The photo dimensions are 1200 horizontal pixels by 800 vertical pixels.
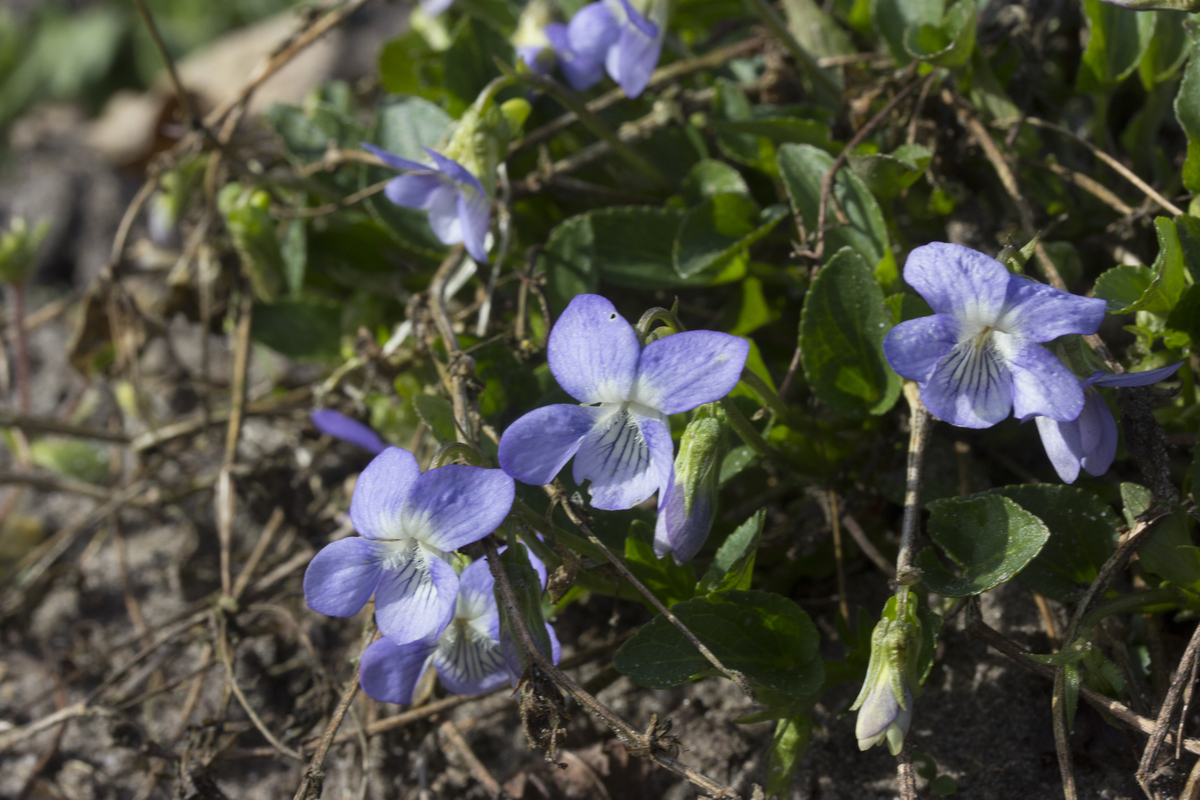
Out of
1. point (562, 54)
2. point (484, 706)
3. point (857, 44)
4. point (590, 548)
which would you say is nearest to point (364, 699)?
point (484, 706)

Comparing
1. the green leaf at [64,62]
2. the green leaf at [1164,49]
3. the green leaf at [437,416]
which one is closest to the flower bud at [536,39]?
the green leaf at [437,416]

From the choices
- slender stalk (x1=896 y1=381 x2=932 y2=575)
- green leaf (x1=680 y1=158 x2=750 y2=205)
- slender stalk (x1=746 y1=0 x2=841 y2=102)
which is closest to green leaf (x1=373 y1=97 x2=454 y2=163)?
green leaf (x1=680 y1=158 x2=750 y2=205)

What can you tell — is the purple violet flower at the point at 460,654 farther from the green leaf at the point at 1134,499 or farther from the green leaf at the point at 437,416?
the green leaf at the point at 1134,499

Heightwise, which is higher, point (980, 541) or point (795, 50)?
point (795, 50)

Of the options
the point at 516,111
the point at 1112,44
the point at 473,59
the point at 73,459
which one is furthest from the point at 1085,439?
the point at 73,459

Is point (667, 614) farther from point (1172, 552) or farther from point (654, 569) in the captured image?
point (1172, 552)

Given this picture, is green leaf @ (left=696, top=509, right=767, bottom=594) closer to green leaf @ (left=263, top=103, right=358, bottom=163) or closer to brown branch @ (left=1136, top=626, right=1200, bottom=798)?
brown branch @ (left=1136, top=626, right=1200, bottom=798)

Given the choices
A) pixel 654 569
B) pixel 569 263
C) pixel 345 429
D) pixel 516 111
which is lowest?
pixel 654 569
